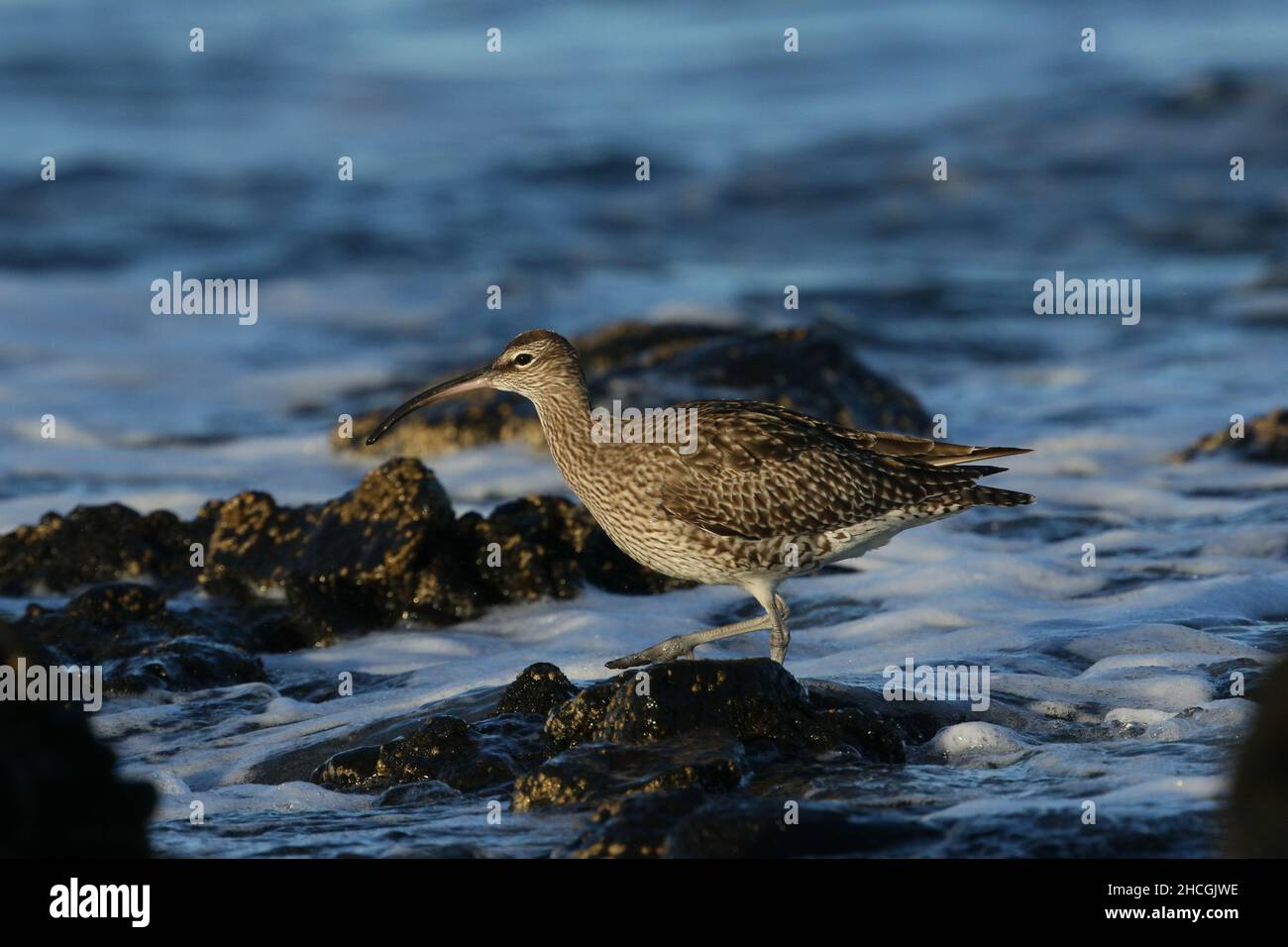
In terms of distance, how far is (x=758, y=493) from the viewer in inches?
305

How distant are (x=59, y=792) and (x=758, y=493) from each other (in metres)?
3.81

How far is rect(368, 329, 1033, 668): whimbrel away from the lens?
7.68m

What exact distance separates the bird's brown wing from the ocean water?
936 mm

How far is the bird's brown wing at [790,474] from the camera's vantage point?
7.70 meters

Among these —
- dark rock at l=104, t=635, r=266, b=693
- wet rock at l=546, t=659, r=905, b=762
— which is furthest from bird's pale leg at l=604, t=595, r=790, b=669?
dark rock at l=104, t=635, r=266, b=693

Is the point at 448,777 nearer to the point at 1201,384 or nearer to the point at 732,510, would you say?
the point at 732,510

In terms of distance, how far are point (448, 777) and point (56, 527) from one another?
447 cm

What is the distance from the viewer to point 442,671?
8.52 metres

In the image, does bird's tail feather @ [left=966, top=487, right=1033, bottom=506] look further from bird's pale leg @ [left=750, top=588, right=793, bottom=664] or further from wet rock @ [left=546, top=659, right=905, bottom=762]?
wet rock @ [left=546, top=659, right=905, bottom=762]

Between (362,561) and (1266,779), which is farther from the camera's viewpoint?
(362,561)

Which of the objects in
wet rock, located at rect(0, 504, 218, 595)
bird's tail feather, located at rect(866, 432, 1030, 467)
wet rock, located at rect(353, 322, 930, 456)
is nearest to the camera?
bird's tail feather, located at rect(866, 432, 1030, 467)

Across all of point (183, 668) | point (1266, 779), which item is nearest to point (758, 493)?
point (183, 668)

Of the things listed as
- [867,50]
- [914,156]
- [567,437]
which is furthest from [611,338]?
[867,50]

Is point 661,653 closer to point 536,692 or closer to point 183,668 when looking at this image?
point 536,692
